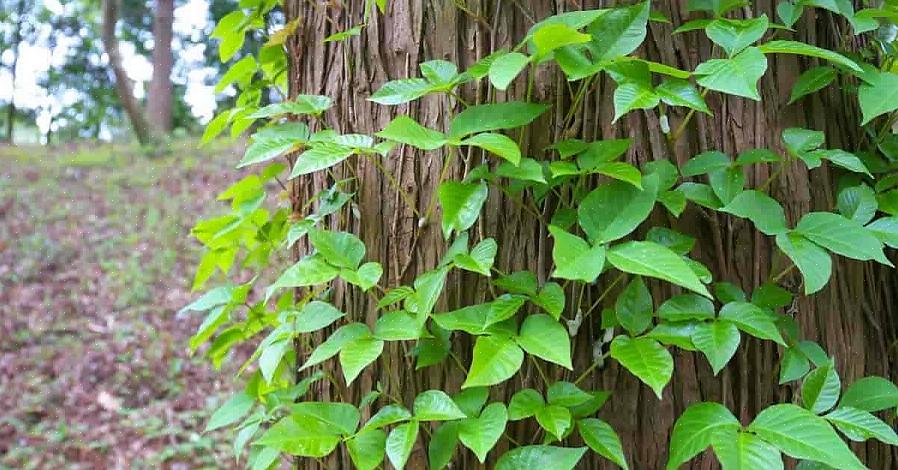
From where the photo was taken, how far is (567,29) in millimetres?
813

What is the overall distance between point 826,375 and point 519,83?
610 mm

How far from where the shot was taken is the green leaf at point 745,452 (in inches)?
30.2

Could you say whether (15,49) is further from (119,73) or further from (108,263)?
Result: (108,263)

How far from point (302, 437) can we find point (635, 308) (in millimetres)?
514

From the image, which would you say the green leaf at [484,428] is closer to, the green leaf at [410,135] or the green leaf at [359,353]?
the green leaf at [359,353]

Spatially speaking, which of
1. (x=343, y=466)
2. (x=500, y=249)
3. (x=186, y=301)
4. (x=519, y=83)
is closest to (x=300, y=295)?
(x=343, y=466)

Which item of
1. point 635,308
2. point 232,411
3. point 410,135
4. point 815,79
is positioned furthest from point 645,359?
point 232,411

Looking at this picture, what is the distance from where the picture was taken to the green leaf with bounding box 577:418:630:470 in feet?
2.95

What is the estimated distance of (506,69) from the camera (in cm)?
83

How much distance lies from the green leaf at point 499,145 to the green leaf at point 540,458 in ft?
1.32

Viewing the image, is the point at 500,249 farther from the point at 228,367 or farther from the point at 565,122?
the point at 228,367

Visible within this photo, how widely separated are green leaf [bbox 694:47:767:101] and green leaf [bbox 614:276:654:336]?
0.29 meters

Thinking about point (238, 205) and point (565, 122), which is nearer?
point (565, 122)

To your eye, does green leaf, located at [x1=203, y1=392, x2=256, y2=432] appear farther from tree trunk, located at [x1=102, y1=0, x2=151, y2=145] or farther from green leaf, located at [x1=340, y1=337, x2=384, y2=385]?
tree trunk, located at [x1=102, y1=0, x2=151, y2=145]
